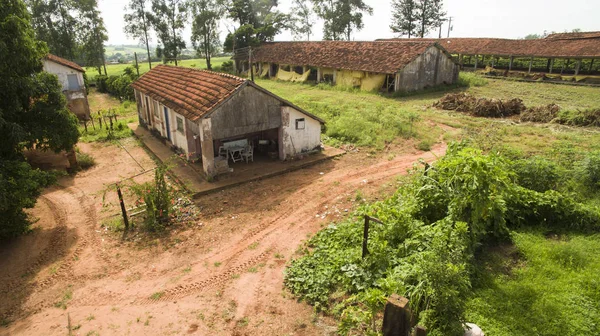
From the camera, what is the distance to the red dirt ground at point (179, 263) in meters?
7.03

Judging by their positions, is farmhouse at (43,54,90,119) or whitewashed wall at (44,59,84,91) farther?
farmhouse at (43,54,90,119)

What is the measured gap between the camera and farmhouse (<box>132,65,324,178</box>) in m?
13.1

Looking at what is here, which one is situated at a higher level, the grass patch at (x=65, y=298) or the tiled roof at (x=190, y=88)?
the tiled roof at (x=190, y=88)

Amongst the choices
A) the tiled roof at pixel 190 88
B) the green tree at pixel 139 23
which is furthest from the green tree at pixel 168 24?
the tiled roof at pixel 190 88

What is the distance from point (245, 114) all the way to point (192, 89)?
3240 millimetres

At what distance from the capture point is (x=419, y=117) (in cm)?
2111

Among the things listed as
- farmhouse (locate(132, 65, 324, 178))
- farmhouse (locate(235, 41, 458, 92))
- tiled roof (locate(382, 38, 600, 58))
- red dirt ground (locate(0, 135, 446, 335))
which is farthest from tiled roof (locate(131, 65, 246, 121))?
tiled roof (locate(382, 38, 600, 58))

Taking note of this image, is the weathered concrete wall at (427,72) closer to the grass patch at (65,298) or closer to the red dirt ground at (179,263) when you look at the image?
the red dirt ground at (179,263)

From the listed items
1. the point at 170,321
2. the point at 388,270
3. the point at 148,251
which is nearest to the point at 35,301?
the point at 148,251

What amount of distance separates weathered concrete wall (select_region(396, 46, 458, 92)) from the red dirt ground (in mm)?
17521

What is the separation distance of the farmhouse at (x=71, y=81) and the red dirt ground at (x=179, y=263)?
40.1ft

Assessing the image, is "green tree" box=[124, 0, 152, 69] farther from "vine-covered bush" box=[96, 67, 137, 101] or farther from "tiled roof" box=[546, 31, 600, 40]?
"tiled roof" box=[546, 31, 600, 40]

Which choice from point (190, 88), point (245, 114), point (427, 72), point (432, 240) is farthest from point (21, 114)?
point (427, 72)

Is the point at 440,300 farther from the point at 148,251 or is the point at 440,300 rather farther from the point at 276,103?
the point at 276,103
